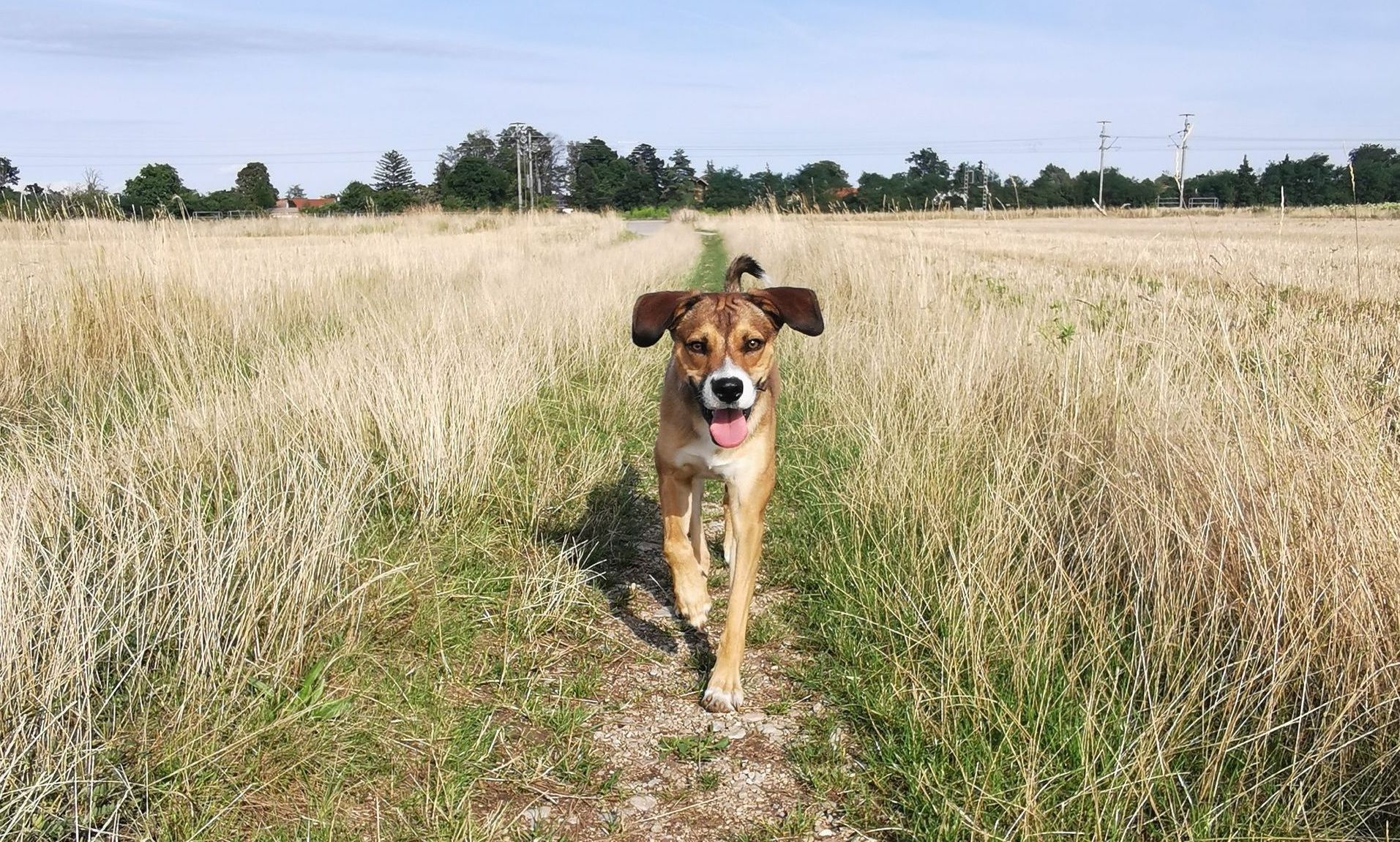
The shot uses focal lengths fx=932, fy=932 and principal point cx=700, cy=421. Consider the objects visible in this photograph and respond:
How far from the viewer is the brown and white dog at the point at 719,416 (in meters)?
3.48

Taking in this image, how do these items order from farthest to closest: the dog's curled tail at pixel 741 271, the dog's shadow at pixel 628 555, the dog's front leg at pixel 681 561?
the dog's curled tail at pixel 741 271, the dog's shadow at pixel 628 555, the dog's front leg at pixel 681 561

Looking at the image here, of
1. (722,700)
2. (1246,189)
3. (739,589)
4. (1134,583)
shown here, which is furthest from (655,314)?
(1246,189)

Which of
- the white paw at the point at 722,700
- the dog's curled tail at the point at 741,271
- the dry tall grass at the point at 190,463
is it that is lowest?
the white paw at the point at 722,700

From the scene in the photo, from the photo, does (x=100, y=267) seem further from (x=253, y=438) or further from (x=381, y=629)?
(x=381, y=629)

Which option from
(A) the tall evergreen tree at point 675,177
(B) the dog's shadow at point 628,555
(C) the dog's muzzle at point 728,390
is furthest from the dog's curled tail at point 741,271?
(A) the tall evergreen tree at point 675,177

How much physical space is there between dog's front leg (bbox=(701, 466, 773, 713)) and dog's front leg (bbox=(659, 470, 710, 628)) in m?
0.22

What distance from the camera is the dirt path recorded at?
8.25ft

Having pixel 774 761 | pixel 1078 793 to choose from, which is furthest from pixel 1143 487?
pixel 774 761

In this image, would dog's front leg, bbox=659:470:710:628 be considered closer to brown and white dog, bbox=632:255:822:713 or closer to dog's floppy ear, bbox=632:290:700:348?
brown and white dog, bbox=632:255:822:713

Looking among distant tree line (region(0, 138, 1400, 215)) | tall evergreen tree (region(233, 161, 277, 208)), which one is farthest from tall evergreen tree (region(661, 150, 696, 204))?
tall evergreen tree (region(233, 161, 277, 208))

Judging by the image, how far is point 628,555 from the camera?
4566mm

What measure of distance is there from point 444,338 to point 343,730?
14.8 feet

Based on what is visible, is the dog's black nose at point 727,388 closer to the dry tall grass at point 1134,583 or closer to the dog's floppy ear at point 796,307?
the dog's floppy ear at point 796,307

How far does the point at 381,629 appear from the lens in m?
3.30
